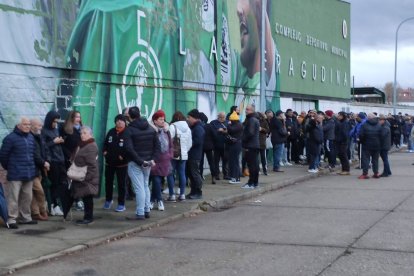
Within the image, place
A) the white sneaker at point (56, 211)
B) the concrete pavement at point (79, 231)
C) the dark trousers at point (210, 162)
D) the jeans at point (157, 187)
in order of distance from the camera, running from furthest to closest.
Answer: the dark trousers at point (210, 162), the jeans at point (157, 187), the white sneaker at point (56, 211), the concrete pavement at point (79, 231)

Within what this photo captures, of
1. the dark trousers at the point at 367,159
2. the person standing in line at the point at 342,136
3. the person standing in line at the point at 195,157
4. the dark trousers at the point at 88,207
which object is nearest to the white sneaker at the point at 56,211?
the dark trousers at the point at 88,207

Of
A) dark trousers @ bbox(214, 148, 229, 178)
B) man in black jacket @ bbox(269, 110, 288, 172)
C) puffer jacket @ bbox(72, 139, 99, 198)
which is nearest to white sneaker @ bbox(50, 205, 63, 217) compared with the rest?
puffer jacket @ bbox(72, 139, 99, 198)

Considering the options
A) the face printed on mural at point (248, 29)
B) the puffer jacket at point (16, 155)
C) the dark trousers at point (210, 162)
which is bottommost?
the dark trousers at point (210, 162)

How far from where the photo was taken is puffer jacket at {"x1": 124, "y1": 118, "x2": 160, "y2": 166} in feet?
31.3

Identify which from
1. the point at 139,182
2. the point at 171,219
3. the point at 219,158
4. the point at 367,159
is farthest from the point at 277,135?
the point at 139,182

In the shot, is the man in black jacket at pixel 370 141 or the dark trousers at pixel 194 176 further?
Result: the man in black jacket at pixel 370 141

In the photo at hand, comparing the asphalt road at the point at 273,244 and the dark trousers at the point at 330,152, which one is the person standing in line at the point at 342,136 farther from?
the asphalt road at the point at 273,244

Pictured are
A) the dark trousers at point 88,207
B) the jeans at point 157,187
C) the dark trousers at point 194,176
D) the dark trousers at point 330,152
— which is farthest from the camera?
the dark trousers at point 330,152

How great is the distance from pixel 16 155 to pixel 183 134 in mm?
3511

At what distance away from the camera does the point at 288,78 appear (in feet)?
75.6

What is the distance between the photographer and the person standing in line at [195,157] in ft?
39.1

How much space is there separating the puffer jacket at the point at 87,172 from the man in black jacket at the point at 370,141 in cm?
941

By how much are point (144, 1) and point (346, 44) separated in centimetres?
1994

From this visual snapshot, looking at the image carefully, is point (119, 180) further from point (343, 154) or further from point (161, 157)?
point (343, 154)
